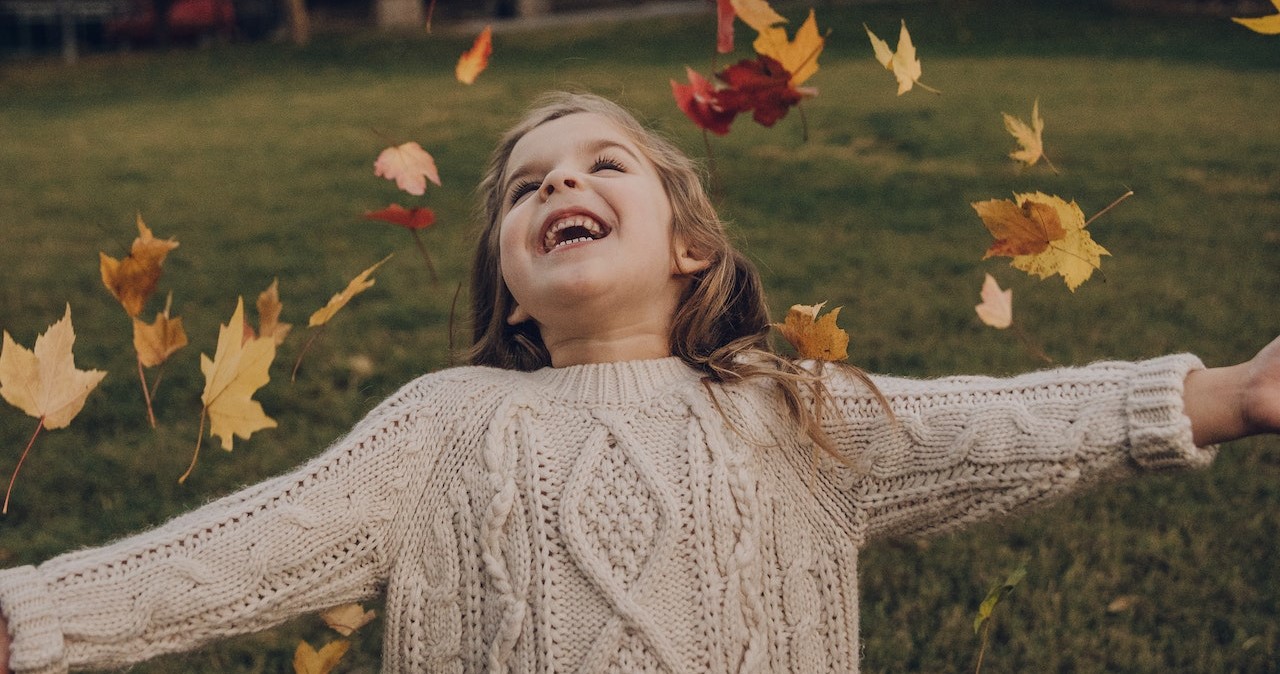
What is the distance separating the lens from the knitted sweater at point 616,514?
1702 millimetres

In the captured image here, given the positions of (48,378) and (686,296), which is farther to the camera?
(686,296)

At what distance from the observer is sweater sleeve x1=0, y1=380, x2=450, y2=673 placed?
1.55 meters

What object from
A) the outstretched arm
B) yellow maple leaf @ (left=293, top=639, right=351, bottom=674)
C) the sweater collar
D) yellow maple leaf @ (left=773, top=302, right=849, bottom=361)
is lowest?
yellow maple leaf @ (left=293, top=639, right=351, bottom=674)

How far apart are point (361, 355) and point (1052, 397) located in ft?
8.92

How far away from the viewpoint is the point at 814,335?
6.29 ft

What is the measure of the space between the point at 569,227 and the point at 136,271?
759mm

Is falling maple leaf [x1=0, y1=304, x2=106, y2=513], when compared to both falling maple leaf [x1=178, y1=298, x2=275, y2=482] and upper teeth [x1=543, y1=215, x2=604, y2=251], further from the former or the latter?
upper teeth [x1=543, y1=215, x2=604, y2=251]

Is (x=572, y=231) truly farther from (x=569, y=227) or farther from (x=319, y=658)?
(x=319, y=658)

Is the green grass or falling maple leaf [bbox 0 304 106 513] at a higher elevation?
falling maple leaf [bbox 0 304 106 513]

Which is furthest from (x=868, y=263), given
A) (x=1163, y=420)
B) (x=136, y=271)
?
(x=136, y=271)

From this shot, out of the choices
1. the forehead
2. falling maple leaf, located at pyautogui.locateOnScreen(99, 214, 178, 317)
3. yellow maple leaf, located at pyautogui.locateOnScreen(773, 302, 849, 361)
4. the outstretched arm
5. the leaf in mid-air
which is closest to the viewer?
the outstretched arm

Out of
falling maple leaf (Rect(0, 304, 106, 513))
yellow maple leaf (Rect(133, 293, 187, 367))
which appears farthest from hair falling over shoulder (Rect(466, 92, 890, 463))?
falling maple leaf (Rect(0, 304, 106, 513))

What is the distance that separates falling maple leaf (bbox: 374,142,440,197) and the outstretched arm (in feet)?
4.63

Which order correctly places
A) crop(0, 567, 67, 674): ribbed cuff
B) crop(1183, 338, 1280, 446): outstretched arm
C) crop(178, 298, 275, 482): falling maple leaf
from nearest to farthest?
crop(0, 567, 67, 674): ribbed cuff < crop(1183, 338, 1280, 446): outstretched arm < crop(178, 298, 275, 482): falling maple leaf
